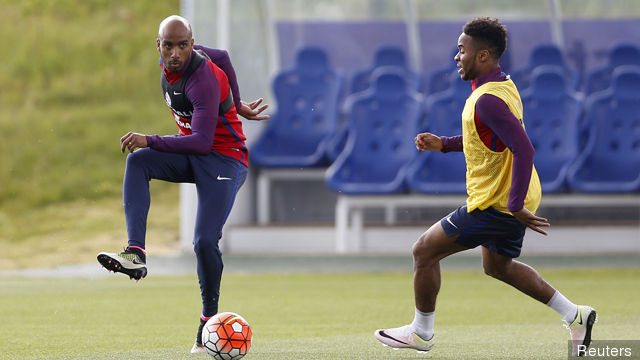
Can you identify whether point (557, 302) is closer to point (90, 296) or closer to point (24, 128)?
point (90, 296)

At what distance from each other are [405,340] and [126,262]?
4.99 feet

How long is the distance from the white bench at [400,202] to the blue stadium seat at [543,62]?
1.97 meters

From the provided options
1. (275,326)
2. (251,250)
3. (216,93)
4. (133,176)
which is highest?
(216,93)

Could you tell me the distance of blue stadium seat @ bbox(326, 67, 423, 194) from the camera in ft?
46.4

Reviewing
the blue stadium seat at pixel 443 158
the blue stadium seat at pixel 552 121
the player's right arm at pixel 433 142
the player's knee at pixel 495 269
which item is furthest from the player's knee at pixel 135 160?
the blue stadium seat at pixel 552 121

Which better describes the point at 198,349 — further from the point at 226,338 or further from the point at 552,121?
the point at 552,121

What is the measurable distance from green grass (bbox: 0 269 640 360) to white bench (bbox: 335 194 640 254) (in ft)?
6.59

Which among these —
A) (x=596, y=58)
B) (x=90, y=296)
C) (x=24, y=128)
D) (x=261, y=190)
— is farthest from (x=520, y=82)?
(x=24, y=128)

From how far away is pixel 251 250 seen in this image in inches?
566

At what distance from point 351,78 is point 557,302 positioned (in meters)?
9.89

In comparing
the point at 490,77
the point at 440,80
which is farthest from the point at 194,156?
the point at 440,80

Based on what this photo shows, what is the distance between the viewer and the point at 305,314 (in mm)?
8492

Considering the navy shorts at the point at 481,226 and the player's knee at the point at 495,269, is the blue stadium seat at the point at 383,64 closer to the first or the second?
the player's knee at the point at 495,269

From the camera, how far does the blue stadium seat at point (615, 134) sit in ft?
46.3
